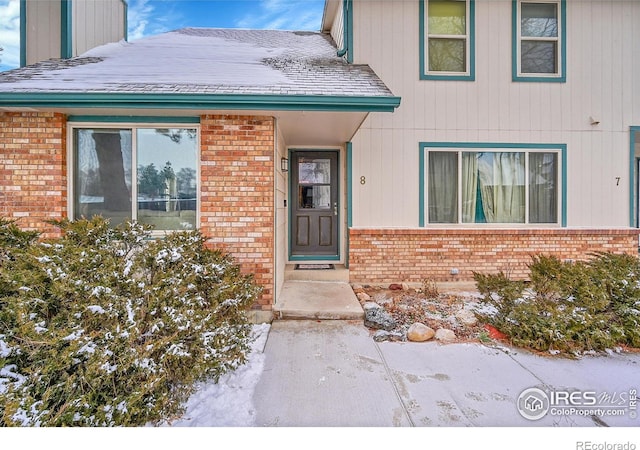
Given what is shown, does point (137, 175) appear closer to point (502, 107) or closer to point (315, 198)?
point (315, 198)

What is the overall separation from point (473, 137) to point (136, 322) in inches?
227

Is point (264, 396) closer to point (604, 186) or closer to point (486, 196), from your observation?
point (486, 196)

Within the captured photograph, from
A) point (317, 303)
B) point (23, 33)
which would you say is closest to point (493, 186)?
point (317, 303)

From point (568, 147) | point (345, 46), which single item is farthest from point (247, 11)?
point (568, 147)

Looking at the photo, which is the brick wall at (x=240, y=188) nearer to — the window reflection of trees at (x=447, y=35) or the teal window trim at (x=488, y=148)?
the teal window trim at (x=488, y=148)

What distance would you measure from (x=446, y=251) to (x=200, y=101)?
4540 millimetres

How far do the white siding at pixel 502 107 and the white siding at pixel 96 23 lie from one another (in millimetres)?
4470

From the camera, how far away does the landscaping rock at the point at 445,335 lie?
3348 millimetres

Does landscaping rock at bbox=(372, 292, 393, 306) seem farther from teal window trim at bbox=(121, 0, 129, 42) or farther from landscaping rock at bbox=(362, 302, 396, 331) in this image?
teal window trim at bbox=(121, 0, 129, 42)

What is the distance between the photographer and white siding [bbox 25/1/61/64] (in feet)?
15.4

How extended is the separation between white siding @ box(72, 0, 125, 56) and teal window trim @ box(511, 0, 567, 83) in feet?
23.9

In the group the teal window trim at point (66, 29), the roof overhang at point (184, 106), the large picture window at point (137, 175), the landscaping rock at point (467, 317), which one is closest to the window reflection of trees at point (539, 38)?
the roof overhang at point (184, 106)

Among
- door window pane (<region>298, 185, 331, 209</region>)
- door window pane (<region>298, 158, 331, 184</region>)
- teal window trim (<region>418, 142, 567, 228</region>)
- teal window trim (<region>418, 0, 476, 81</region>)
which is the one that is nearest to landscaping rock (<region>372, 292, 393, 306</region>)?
teal window trim (<region>418, 142, 567, 228</region>)

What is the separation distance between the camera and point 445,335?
3383 millimetres
